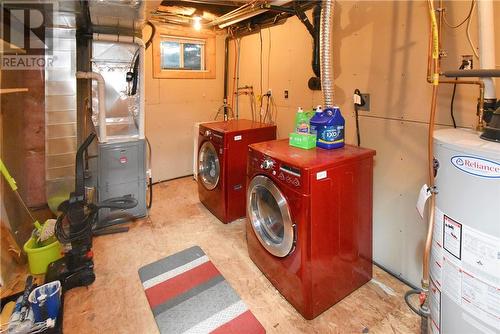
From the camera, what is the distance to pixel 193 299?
1.86 meters

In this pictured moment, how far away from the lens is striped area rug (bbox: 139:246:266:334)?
1.65 meters

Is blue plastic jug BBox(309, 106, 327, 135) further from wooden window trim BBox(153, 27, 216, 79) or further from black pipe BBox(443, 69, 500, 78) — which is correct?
wooden window trim BBox(153, 27, 216, 79)

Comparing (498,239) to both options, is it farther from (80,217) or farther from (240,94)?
(240,94)

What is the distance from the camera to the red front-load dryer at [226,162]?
2.72m

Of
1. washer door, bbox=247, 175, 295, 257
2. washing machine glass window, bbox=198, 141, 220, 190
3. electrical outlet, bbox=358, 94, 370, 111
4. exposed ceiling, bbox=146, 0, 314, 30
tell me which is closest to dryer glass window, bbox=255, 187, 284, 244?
washer door, bbox=247, 175, 295, 257

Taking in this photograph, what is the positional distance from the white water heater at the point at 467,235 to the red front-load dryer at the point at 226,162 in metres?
1.77

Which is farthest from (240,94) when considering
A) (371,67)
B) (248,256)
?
(248,256)

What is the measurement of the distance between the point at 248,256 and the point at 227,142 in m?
1.08

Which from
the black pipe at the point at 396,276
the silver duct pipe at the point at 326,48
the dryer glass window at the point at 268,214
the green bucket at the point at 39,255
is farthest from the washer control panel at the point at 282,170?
the green bucket at the point at 39,255

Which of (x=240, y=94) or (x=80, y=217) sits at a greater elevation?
(x=240, y=94)

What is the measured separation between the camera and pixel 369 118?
216cm

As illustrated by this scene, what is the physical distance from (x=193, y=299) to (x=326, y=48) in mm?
2009

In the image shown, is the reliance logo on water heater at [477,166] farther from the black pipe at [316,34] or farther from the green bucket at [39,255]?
the green bucket at [39,255]

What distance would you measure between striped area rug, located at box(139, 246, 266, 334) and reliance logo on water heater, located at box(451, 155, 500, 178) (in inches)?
53.4
